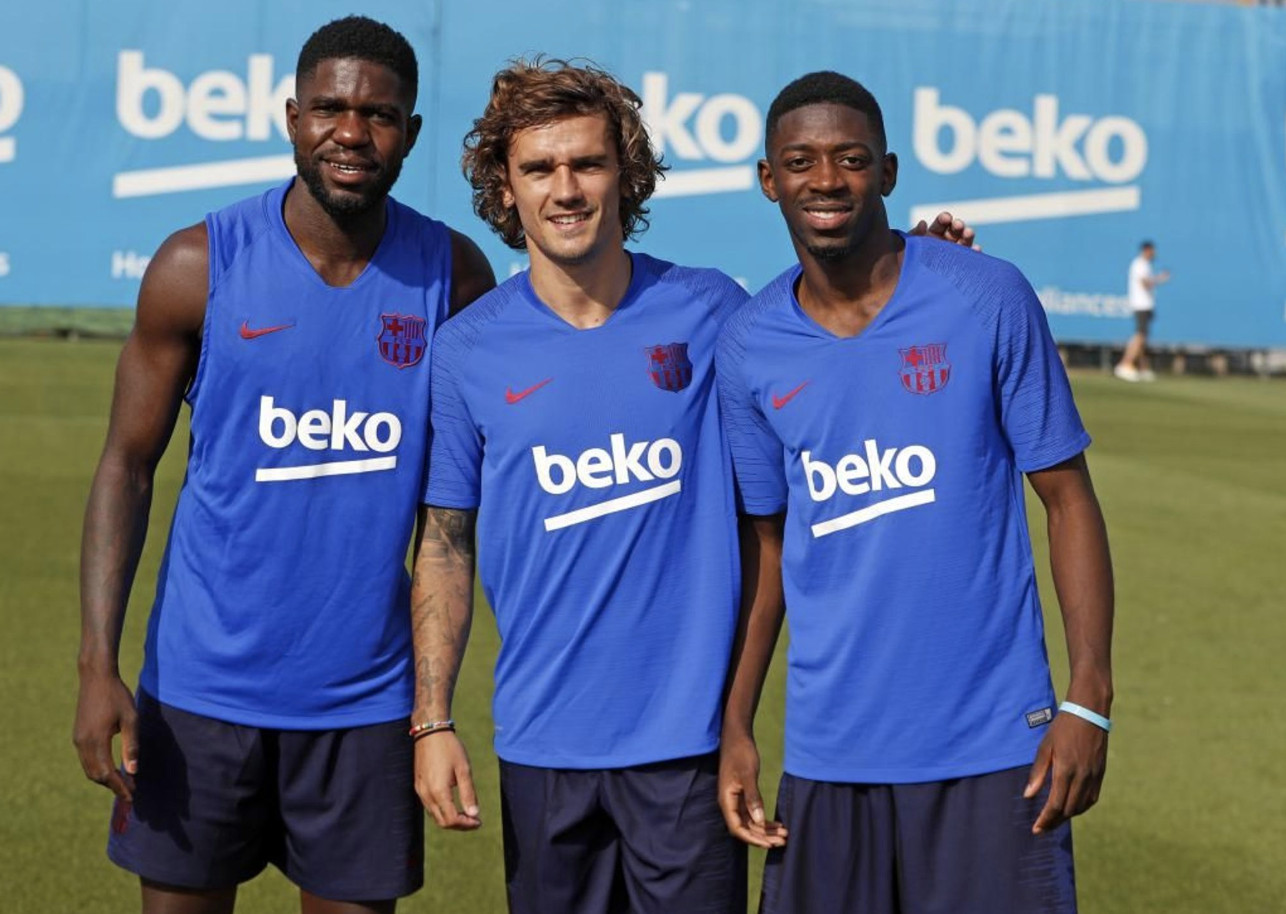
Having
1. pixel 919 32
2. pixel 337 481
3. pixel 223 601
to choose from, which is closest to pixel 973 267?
pixel 337 481

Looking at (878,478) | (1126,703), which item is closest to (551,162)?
(878,478)

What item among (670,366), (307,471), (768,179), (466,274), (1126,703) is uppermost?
(768,179)

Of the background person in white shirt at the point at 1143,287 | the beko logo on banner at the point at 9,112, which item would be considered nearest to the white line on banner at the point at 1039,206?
the background person in white shirt at the point at 1143,287

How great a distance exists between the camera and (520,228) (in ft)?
12.4

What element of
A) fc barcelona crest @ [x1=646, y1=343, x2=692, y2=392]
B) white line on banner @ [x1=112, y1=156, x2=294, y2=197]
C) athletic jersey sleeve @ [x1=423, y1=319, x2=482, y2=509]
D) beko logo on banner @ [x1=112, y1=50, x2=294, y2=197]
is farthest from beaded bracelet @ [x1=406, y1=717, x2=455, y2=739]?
beko logo on banner @ [x1=112, y1=50, x2=294, y2=197]

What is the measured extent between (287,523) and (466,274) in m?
0.65

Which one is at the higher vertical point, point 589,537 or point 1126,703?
point 589,537

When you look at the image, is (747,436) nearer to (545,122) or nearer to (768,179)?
(768,179)

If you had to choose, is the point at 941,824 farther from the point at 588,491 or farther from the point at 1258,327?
the point at 1258,327

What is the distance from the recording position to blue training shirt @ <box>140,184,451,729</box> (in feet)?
11.9

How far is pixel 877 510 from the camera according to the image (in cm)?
333

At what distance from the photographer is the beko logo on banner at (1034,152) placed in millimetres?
20375

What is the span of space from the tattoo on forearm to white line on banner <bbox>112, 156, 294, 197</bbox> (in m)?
15.3

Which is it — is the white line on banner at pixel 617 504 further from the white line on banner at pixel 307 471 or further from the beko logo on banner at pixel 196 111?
the beko logo on banner at pixel 196 111
